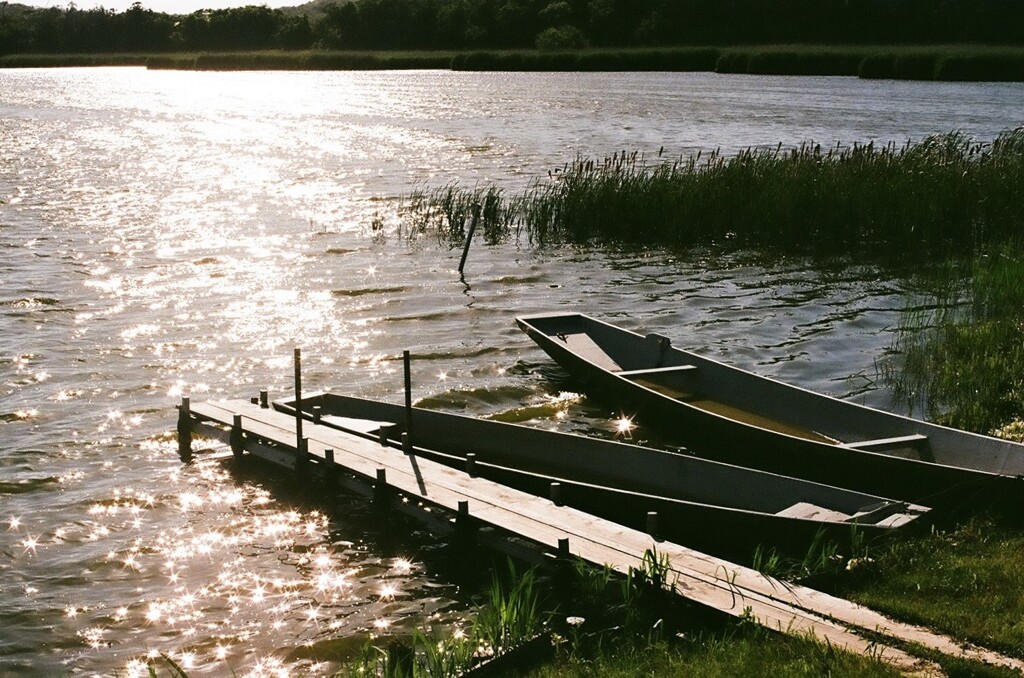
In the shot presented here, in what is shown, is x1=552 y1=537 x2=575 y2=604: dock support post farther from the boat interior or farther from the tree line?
the tree line

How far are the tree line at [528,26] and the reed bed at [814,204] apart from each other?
2376 inches

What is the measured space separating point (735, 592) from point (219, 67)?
423ft

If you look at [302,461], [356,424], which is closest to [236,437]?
[356,424]

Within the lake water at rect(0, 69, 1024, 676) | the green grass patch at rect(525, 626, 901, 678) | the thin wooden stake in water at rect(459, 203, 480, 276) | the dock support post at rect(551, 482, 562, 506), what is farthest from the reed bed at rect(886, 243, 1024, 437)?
the thin wooden stake in water at rect(459, 203, 480, 276)

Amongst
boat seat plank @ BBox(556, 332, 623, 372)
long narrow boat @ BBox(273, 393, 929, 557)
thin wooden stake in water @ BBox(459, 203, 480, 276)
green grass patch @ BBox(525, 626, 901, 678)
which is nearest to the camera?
green grass patch @ BBox(525, 626, 901, 678)

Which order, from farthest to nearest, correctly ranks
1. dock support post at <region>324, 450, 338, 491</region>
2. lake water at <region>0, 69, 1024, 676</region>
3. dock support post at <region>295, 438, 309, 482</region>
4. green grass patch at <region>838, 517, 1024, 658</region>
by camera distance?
dock support post at <region>295, 438, 309, 482</region>, dock support post at <region>324, 450, 338, 491</region>, lake water at <region>0, 69, 1024, 676</region>, green grass patch at <region>838, 517, 1024, 658</region>

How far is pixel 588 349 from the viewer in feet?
52.2

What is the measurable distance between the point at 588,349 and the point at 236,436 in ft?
17.0

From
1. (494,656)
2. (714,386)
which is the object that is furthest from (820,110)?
(494,656)

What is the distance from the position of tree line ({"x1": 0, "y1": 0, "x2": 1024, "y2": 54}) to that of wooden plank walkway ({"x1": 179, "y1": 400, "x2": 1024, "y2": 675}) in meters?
76.5

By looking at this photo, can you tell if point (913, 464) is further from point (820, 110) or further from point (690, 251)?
point (820, 110)

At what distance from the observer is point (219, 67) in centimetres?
12825

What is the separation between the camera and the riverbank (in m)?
64.7

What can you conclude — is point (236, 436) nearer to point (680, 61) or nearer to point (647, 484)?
point (647, 484)
